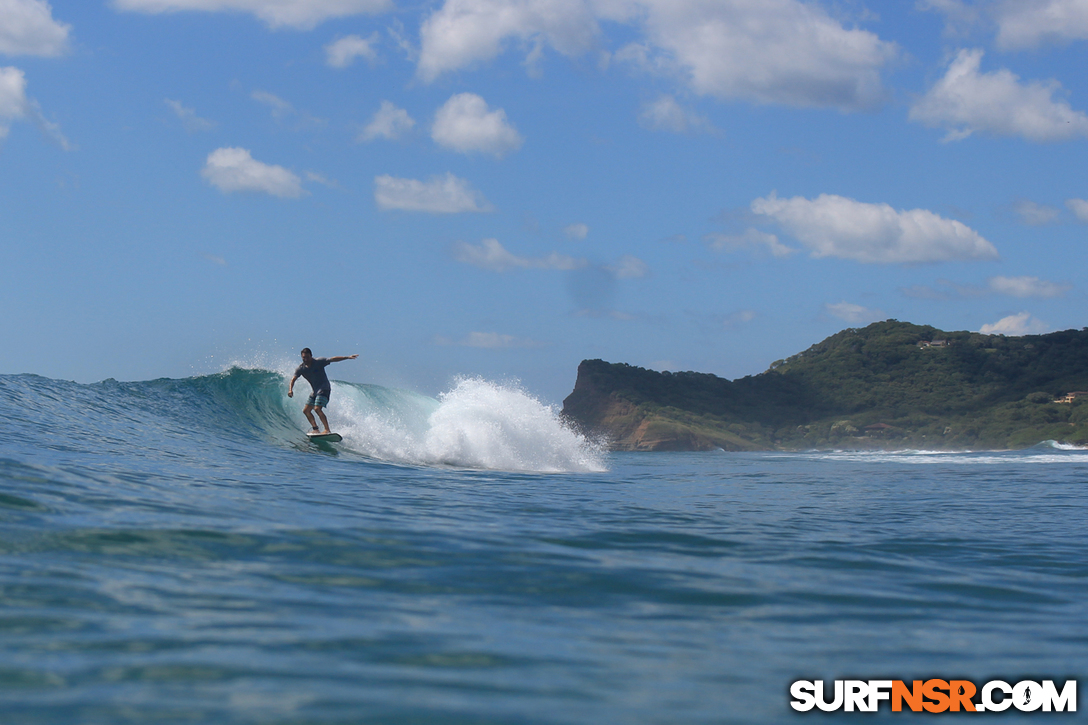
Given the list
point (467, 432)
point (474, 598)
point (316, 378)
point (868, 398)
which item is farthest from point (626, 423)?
point (474, 598)

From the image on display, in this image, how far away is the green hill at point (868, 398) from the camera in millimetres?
107125

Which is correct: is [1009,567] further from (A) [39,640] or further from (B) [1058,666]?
(A) [39,640]

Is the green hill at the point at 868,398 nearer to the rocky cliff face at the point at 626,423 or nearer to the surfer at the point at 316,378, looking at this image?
the rocky cliff face at the point at 626,423

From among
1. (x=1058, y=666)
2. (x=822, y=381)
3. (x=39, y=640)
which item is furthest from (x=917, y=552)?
(x=822, y=381)

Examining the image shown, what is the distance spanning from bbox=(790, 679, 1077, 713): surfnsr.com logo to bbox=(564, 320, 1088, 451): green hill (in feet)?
341

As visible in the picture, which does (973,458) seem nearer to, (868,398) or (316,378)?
(316,378)

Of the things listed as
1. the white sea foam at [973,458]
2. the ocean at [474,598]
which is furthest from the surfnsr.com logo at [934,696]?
the white sea foam at [973,458]

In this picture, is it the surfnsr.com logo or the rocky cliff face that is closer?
the surfnsr.com logo

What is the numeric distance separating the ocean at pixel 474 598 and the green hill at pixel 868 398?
98.3m

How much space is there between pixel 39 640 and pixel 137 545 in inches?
89.1

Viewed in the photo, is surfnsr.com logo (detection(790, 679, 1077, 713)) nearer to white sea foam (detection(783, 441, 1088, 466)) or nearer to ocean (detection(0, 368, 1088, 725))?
ocean (detection(0, 368, 1088, 725))

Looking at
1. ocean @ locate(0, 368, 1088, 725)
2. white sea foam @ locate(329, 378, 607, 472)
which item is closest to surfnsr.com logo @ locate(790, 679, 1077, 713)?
ocean @ locate(0, 368, 1088, 725)

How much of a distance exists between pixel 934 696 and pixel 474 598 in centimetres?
270

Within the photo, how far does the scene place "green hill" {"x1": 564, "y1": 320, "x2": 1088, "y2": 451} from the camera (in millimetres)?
107125
